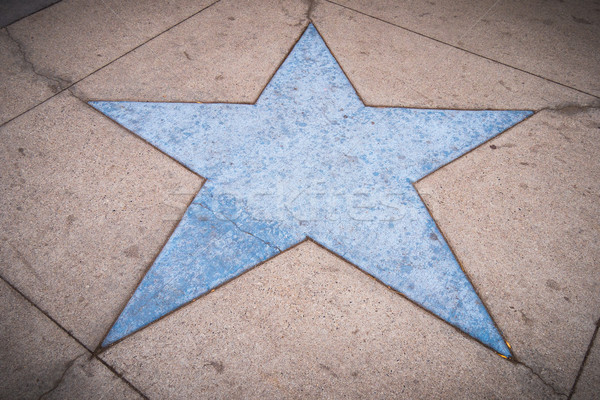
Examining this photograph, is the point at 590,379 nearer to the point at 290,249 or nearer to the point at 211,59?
the point at 290,249

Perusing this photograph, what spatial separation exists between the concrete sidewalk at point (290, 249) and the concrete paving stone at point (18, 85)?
0.02 metres

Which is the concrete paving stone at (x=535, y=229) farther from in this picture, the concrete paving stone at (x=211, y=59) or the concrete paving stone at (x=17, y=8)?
the concrete paving stone at (x=17, y=8)

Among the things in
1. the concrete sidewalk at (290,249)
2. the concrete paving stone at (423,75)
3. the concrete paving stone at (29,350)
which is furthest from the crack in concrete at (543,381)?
the concrete paving stone at (29,350)

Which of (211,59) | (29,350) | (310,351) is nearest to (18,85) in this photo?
(211,59)

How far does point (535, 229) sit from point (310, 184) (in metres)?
1.40

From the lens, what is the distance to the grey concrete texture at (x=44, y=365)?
149cm

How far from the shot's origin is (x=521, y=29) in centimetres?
323

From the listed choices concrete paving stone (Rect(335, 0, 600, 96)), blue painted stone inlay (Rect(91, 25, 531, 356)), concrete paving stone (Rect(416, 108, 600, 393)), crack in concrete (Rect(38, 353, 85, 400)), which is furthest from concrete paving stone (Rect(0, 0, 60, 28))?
concrete paving stone (Rect(416, 108, 600, 393))

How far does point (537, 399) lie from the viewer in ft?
4.97

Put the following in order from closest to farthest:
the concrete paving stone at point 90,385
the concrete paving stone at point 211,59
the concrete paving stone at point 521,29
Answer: the concrete paving stone at point 90,385, the concrete paving stone at point 211,59, the concrete paving stone at point 521,29

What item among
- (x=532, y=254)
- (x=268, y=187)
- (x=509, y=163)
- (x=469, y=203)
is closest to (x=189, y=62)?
(x=268, y=187)

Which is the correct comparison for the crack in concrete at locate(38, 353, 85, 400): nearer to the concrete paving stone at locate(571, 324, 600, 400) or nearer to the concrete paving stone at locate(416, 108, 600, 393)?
the concrete paving stone at locate(416, 108, 600, 393)

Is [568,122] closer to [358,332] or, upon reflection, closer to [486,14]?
[486,14]

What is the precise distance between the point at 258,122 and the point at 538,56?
8.73 feet
